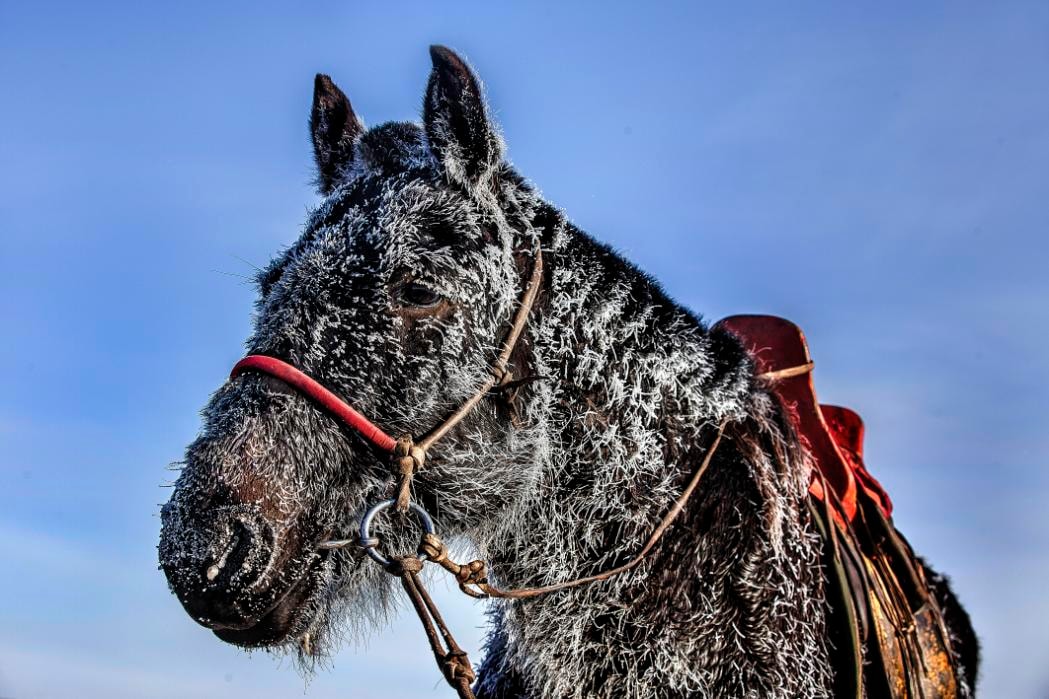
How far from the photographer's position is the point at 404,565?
2.88 m

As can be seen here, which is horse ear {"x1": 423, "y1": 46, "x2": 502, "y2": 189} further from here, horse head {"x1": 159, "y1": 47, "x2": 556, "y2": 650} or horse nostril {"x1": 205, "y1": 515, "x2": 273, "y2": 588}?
horse nostril {"x1": 205, "y1": 515, "x2": 273, "y2": 588}

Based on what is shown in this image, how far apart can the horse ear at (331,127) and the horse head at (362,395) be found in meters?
0.75

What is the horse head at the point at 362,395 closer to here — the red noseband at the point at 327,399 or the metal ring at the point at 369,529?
the red noseband at the point at 327,399

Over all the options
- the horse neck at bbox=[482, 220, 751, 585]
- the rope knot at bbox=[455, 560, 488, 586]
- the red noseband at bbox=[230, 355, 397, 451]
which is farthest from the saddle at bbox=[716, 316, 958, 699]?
the red noseband at bbox=[230, 355, 397, 451]

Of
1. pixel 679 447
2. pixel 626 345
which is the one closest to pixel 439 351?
pixel 626 345

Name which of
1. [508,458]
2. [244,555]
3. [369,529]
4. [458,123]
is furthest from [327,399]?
[458,123]

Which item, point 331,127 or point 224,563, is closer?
point 224,563

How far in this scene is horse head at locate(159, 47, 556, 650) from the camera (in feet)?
9.14

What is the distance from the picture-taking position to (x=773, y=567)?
3117 millimetres

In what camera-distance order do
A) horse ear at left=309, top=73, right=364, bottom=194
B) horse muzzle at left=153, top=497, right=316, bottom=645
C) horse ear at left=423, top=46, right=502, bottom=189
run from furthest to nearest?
1. horse ear at left=309, top=73, right=364, bottom=194
2. horse ear at left=423, top=46, right=502, bottom=189
3. horse muzzle at left=153, top=497, right=316, bottom=645

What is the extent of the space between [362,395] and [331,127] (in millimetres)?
1714

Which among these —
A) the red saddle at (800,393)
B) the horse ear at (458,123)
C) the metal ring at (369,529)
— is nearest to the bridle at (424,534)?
the metal ring at (369,529)

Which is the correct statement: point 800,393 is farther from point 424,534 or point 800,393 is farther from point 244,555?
point 244,555

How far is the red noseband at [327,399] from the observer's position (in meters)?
2.93
